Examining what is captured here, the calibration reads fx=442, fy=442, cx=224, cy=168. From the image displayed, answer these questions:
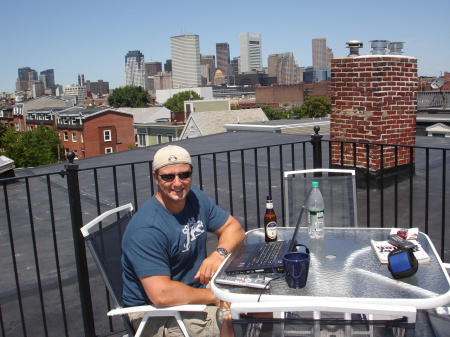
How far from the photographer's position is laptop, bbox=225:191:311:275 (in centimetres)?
215

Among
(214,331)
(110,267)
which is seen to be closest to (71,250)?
(110,267)

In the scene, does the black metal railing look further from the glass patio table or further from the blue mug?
the blue mug

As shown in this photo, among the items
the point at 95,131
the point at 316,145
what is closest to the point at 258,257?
the point at 316,145

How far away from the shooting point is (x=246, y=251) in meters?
2.52

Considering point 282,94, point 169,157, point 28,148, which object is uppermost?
point 282,94

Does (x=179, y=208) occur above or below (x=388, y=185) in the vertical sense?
above

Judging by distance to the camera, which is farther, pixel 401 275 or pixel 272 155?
pixel 272 155

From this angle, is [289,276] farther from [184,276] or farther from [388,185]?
[388,185]

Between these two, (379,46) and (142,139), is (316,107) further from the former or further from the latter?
(379,46)

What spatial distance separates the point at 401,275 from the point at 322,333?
74cm

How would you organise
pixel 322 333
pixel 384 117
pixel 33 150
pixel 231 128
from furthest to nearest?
pixel 33 150 < pixel 231 128 < pixel 384 117 < pixel 322 333

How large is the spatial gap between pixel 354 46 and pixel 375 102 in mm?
954

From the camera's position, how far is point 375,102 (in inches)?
251

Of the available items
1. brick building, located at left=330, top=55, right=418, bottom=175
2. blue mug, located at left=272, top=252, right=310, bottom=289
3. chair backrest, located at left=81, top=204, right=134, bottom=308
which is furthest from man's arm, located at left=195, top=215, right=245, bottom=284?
brick building, located at left=330, top=55, right=418, bottom=175
